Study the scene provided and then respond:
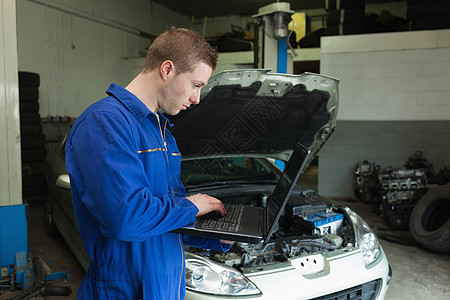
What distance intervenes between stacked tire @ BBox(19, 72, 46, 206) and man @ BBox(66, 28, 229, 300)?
16.3 ft

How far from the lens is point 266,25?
4.48 m

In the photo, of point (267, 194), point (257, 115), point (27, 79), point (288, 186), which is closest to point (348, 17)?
point (257, 115)

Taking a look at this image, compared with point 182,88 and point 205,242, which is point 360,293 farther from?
point 182,88

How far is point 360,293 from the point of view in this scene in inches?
77.6

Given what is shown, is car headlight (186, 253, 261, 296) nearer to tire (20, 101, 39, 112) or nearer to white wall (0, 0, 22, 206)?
white wall (0, 0, 22, 206)

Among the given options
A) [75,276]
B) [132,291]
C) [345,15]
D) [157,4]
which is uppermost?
[157,4]

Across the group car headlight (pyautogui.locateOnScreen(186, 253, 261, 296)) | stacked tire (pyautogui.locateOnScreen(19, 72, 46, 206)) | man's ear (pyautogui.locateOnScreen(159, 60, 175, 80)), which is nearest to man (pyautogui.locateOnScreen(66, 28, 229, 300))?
man's ear (pyautogui.locateOnScreen(159, 60, 175, 80))

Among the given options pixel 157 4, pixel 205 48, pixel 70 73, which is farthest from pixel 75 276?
pixel 157 4

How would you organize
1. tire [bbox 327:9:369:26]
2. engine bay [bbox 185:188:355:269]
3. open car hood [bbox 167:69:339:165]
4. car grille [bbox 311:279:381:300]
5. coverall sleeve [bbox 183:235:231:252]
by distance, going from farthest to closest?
tire [bbox 327:9:369:26], open car hood [bbox 167:69:339:165], engine bay [bbox 185:188:355:269], car grille [bbox 311:279:381:300], coverall sleeve [bbox 183:235:231:252]

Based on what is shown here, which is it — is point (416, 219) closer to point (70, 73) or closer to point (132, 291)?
point (132, 291)

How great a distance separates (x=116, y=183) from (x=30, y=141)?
209 inches

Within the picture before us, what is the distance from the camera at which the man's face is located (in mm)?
1062

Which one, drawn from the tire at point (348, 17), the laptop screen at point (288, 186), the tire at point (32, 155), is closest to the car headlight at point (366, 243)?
the laptop screen at point (288, 186)

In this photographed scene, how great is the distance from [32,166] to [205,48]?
5310 millimetres
